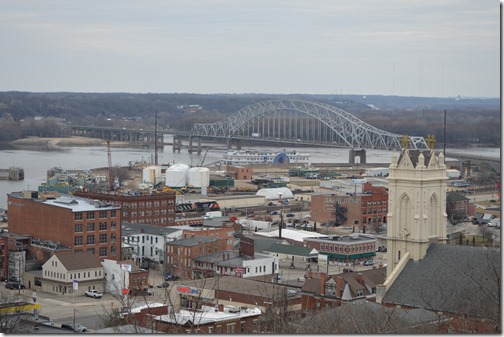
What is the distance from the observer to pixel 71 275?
2130cm

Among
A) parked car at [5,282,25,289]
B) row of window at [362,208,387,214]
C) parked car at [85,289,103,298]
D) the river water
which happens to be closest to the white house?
parked car at [85,289,103,298]

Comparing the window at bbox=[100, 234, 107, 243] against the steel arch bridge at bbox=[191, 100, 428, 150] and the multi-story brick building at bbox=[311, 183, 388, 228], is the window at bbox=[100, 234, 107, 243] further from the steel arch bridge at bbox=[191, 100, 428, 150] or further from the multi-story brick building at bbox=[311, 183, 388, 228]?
the steel arch bridge at bbox=[191, 100, 428, 150]

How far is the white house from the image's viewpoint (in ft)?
69.7

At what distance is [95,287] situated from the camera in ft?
70.3

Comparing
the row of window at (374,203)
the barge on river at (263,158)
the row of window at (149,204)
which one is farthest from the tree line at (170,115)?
the row of window at (149,204)

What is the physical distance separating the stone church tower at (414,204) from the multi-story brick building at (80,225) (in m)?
8.62

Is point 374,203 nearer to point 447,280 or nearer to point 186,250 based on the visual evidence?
point 186,250

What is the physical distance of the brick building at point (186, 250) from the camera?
23.7m

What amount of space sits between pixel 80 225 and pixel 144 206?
6314mm

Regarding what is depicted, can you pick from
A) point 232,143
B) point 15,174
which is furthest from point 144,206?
point 232,143

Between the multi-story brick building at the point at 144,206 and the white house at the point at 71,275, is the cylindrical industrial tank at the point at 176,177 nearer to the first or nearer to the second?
the multi-story brick building at the point at 144,206

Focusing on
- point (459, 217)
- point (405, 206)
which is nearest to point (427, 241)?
point (405, 206)

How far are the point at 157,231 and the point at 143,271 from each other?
Answer: 384 cm

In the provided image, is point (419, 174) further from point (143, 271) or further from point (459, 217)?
point (459, 217)
